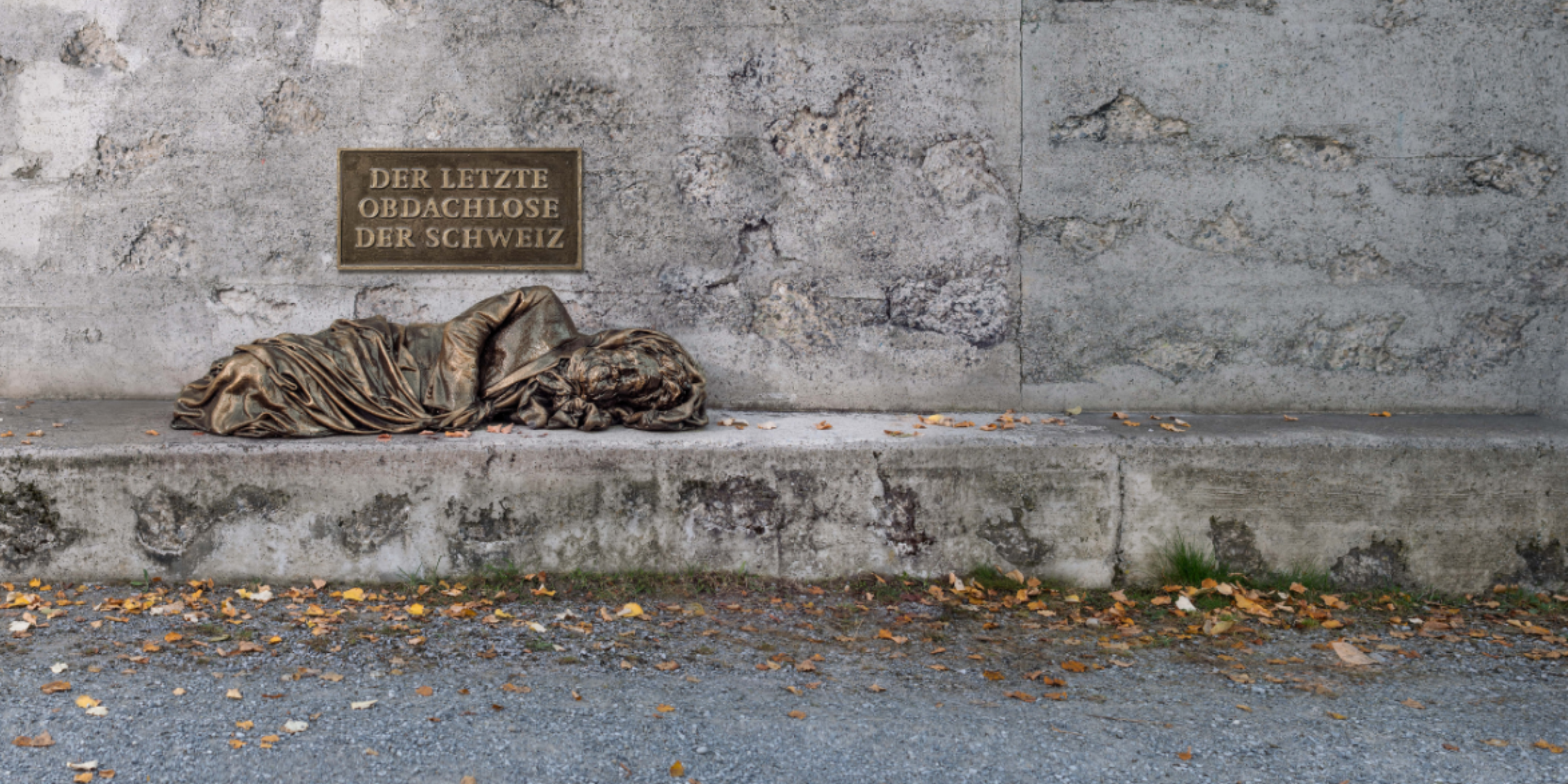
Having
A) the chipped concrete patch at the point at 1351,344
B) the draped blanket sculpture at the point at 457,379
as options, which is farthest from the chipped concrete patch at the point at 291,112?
the chipped concrete patch at the point at 1351,344

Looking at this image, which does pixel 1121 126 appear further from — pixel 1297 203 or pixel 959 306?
pixel 959 306

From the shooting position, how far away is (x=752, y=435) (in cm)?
440

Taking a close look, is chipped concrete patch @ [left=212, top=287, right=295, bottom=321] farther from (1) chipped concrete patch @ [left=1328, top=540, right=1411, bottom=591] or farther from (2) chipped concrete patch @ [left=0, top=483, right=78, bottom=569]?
(1) chipped concrete patch @ [left=1328, top=540, right=1411, bottom=591]

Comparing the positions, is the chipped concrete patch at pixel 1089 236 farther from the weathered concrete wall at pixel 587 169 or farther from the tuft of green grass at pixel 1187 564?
the tuft of green grass at pixel 1187 564

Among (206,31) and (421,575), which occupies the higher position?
(206,31)

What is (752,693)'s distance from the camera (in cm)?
311

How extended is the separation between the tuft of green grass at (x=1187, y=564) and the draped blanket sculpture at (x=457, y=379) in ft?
6.57

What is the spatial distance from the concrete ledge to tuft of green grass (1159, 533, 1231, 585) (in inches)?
1.8

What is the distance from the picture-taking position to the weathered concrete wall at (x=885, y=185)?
4.99 m

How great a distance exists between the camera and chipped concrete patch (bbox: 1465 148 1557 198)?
497cm

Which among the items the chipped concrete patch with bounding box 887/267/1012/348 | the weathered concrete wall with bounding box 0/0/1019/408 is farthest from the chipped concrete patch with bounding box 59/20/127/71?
the chipped concrete patch with bounding box 887/267/1012/348

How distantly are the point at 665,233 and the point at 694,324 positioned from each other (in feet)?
1.51

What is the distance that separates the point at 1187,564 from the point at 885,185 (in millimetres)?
2205

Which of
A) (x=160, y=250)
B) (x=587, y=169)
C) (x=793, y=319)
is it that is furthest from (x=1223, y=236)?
(x=160, y=250)
